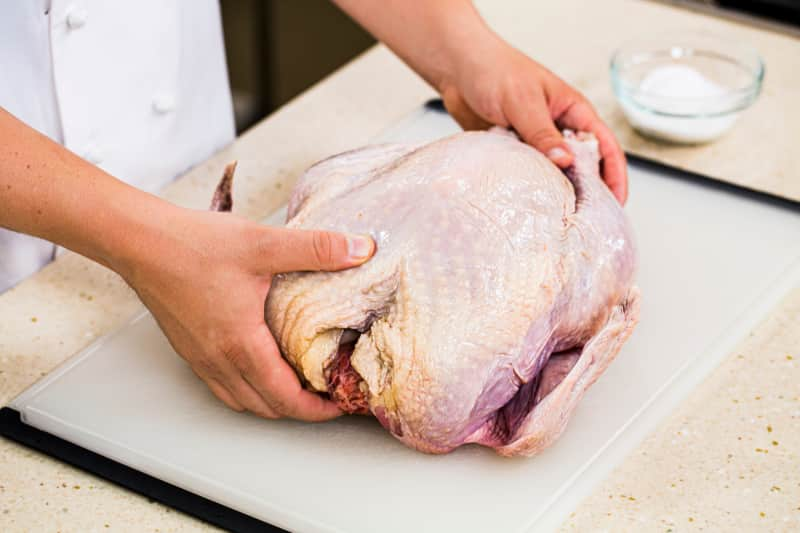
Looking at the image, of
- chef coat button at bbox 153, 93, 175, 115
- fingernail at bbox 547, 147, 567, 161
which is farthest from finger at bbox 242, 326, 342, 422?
chef coat button at bbox 153, 93, 175, 115

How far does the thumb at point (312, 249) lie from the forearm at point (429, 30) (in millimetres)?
486

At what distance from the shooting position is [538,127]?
1.48m

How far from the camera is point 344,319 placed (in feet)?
3.95

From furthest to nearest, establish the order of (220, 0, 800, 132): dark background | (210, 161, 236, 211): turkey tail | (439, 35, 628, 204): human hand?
1. (220, 0, 800, 132): dark background
2. (439, 35, 628, 204): human hand
3. (210, 161, 236, 211): turkey tail

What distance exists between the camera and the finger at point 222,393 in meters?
1.25

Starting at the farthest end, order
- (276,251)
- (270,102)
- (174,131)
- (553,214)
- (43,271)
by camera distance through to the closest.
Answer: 1. (270,102)
2. (174,131)
3. (43,271)
4. (553,214)
5. (276,251)

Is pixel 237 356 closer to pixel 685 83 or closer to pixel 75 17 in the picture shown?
pixel 75 17

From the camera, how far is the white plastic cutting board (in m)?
1.16

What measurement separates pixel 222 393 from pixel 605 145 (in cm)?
63

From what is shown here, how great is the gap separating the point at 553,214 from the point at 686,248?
12.7 inches

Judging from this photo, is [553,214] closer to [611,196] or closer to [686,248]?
[611,196]

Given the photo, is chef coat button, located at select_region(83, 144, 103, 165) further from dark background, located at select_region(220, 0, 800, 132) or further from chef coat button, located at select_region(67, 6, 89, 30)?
dark background, located at select_region(220, 0, 800, 132)

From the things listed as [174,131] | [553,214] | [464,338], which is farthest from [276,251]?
[174,131]

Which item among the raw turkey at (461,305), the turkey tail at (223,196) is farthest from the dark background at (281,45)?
the raw turkey at (461,305)
